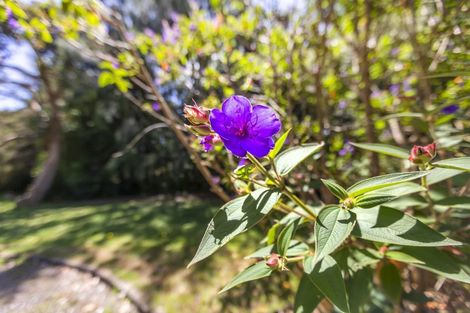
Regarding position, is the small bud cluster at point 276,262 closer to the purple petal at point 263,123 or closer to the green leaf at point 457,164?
the purple petal at point 263,123

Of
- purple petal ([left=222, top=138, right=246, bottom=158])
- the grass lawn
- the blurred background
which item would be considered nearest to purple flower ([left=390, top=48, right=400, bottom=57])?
the blurred background

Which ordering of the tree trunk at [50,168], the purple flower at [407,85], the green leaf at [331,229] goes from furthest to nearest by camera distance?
the tree trunk at [50,168], the purple flower at [407,85], the green leaf at [331,229]

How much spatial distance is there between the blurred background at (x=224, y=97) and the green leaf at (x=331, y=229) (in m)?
0.44

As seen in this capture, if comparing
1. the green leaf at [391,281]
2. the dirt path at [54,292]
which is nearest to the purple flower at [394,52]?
the green leaf at [391,281]

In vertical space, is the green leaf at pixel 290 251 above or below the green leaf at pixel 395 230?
below

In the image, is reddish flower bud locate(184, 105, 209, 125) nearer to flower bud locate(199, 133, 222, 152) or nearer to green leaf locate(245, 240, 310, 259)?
flower bud locate(199, 133, 222, 152)

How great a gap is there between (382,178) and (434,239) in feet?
0.54

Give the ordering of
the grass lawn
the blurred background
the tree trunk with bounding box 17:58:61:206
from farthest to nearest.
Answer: the tree trunk with bounding box 17:58:61:206
the grass lawn
the blurred background

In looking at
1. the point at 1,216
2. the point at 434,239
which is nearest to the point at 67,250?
the point at 434,239

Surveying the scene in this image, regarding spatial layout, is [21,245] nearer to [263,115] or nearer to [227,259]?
[227,259]

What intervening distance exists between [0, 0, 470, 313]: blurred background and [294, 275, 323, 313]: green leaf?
1.30ft

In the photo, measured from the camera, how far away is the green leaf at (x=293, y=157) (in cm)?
81

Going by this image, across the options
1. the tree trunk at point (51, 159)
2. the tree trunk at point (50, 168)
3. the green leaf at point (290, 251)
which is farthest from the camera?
the tree trunk at point (50, 168)

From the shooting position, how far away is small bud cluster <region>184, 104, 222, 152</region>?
2.40 ft
